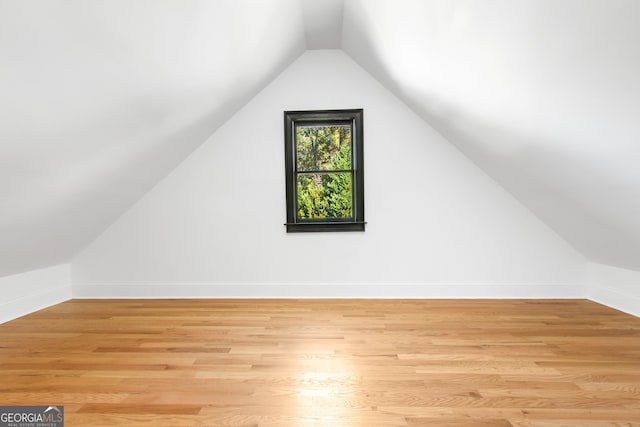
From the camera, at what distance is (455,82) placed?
7.89 ft

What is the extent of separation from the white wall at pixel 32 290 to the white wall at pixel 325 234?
0.43ft

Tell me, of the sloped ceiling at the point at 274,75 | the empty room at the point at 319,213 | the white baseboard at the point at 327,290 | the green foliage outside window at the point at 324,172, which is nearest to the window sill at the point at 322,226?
the empty room at the point at 319,213

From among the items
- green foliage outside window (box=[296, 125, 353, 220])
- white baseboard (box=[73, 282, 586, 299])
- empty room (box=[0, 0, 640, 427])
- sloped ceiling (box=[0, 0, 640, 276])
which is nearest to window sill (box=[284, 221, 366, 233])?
empty room (box=[0, 0, 640, 427])

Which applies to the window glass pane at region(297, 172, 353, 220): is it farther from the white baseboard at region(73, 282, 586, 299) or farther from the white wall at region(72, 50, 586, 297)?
the white baseboard at region(73, 282, 586, 299)

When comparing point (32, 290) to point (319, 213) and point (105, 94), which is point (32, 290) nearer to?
point (105, 94)

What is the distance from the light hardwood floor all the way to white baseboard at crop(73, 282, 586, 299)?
1.16 feet

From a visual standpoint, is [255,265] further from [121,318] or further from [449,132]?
[449,132]

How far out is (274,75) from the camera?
3.59 meters

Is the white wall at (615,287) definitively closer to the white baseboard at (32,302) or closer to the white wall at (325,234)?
the white wall at (325,234)

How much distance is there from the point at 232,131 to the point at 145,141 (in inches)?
44.2

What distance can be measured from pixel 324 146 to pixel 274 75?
0.88 metres

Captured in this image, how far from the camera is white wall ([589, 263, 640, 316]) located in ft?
10.1

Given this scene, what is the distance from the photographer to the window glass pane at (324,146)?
3.82 m

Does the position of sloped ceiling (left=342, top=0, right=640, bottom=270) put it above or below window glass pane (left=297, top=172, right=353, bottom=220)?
above
